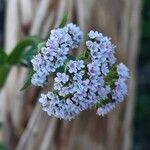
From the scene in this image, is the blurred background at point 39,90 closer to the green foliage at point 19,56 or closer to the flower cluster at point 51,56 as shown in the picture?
the green foliage at point 19,56

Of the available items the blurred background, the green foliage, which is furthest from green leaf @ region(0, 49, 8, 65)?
the blurred background

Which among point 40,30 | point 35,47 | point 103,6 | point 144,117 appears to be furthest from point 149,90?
point 35,47

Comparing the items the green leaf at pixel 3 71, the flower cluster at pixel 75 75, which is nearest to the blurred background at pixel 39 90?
the green leaf at pixel 3 71

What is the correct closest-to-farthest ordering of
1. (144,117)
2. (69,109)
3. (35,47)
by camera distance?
1. (69,109)
2. (35,47)
3. (144,117)

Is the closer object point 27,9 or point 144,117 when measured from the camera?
point 27,9

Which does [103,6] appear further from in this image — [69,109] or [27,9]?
[69,109]

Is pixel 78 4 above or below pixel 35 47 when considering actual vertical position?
above

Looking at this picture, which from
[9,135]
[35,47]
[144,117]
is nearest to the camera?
[35,47]

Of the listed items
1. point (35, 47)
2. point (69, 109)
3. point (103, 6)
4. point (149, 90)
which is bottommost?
point (69, 109)
